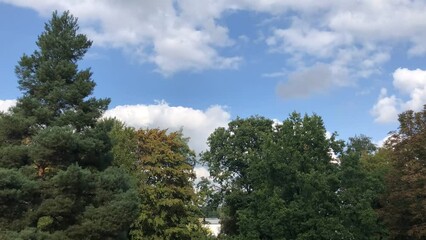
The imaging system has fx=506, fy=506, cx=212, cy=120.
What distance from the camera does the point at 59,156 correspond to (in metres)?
20.5

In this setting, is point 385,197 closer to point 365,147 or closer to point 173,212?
point 173,212

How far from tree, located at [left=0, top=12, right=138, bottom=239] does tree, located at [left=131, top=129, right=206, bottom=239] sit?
16111 mm

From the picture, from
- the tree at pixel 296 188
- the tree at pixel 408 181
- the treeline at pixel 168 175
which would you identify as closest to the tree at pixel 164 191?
the treeline at pixel 168 175

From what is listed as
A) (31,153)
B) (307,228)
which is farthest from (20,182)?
(307,228)

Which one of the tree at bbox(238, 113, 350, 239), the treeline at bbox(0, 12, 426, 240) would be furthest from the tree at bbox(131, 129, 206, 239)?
the tree at bbox(238, 113, 350, 239)

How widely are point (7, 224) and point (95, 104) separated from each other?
6124 mm

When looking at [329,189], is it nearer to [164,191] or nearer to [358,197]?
[358,197]

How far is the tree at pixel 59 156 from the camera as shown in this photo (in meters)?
19.2

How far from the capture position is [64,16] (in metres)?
23.1

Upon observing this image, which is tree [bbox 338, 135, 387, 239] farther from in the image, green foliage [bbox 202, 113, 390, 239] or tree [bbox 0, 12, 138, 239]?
tree [bbox 0, 12, 138, 239]

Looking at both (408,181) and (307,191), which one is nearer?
(408,181)

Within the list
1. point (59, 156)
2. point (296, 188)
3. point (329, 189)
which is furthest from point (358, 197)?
point (59, 156)

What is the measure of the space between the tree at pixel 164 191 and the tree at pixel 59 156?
16.1 m

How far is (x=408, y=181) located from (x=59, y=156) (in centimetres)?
1898
